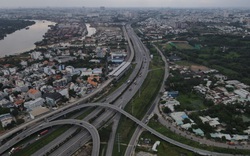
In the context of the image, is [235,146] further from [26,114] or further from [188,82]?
[26,114]

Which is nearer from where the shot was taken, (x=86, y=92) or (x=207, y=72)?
(x=86, y=92)

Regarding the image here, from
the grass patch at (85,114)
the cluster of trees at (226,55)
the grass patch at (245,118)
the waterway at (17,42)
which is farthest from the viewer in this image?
the waterway at (17,42)

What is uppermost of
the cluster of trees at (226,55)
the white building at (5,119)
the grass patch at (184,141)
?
the cluster of trees at (226,55)

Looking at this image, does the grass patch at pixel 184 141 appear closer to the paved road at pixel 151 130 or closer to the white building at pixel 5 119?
the paved road at pixel 151 130

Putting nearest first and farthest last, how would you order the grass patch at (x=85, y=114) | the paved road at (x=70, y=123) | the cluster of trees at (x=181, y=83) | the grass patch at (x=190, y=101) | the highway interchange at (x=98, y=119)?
the paved road at (x=70, y=123) → the highway interchange at (x=98, y=119) → the grass patch at (x=85, y=114) → the grass patch at (x=190, y=101) → the cluster of trees at (x=181, y=83)

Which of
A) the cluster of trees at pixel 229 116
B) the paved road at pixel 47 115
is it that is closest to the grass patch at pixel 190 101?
the cluster of trees at pixel 229 116

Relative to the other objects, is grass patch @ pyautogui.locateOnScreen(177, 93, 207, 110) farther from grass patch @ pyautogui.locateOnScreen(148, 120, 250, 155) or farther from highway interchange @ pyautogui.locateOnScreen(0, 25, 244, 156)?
grass patch @ pyautogui.locateOnScreen(148, 120, 250, 155)

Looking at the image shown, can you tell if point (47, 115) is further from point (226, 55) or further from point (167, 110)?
point (226, 55)

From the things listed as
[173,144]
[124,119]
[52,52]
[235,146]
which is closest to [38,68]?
[52,52]
